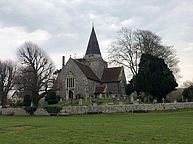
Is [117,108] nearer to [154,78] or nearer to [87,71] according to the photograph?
[154,78]

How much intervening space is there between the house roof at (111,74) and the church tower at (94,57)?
1.00 meters

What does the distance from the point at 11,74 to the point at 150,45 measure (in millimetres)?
28941

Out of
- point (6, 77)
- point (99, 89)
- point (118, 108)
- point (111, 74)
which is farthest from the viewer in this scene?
point (111, 74)

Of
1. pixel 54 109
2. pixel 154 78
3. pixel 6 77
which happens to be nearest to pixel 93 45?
pixel 6 77

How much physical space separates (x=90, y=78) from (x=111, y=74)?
7506 mm

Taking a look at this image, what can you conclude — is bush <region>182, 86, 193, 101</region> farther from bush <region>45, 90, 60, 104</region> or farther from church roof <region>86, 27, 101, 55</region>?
church roof <region>86, 27, 101, 55</region>

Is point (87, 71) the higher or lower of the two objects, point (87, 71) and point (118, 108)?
the higher

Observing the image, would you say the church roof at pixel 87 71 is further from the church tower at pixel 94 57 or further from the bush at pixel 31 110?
the bush at pixel 31 110

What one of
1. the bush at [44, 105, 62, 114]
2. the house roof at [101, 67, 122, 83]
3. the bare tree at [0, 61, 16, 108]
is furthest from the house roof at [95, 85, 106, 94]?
the bush at [44, 105, 62, 114]

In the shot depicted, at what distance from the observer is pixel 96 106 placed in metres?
47.8

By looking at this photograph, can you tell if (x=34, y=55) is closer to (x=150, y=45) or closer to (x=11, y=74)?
(x=11, y=74)

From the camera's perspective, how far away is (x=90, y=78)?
73.2 metres

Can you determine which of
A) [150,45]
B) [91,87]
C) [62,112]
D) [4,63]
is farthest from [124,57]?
[4,63]

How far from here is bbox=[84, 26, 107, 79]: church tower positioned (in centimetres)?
7925
